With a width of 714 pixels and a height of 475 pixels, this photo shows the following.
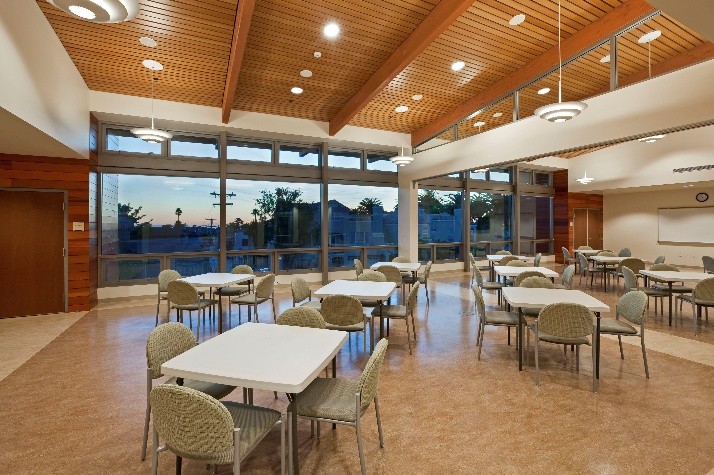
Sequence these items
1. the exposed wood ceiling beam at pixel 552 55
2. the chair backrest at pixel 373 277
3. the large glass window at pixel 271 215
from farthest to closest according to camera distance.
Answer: the large glass window at pixel 271 215, the chair backrest at pixel 373 277, the exposed wood ceiling beam at pixel 552 55

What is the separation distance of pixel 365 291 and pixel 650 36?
5.68m

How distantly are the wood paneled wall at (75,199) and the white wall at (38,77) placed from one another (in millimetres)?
562

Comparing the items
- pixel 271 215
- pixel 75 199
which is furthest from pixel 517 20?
→ pixel 75 199

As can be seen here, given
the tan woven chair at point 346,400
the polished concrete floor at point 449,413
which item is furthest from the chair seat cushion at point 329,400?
the polished concrete floor at point 449,413

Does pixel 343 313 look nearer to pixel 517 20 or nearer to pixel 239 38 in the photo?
pixel 239 38

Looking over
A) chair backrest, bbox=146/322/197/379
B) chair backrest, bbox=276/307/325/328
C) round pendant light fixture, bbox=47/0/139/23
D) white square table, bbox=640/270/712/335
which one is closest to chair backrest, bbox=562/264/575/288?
white square table, bbox=640/270/712/335

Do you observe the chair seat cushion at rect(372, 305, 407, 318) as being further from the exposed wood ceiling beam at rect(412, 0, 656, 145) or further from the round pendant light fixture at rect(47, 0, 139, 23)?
the exposed wood ceiling beam at rect(412, 0, 656, 145)

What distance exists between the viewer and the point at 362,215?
1079cm

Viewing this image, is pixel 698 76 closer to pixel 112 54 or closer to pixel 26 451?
pixel 26 451

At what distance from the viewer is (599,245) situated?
48.5 feet

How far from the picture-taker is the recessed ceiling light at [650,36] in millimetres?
5285

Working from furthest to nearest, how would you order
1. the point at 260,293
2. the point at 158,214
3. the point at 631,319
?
the point at 158,214, the point at 260,293, the point at 631,319

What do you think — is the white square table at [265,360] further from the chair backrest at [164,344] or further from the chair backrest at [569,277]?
the chair backrest at [569,277]

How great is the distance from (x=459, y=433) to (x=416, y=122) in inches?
334
